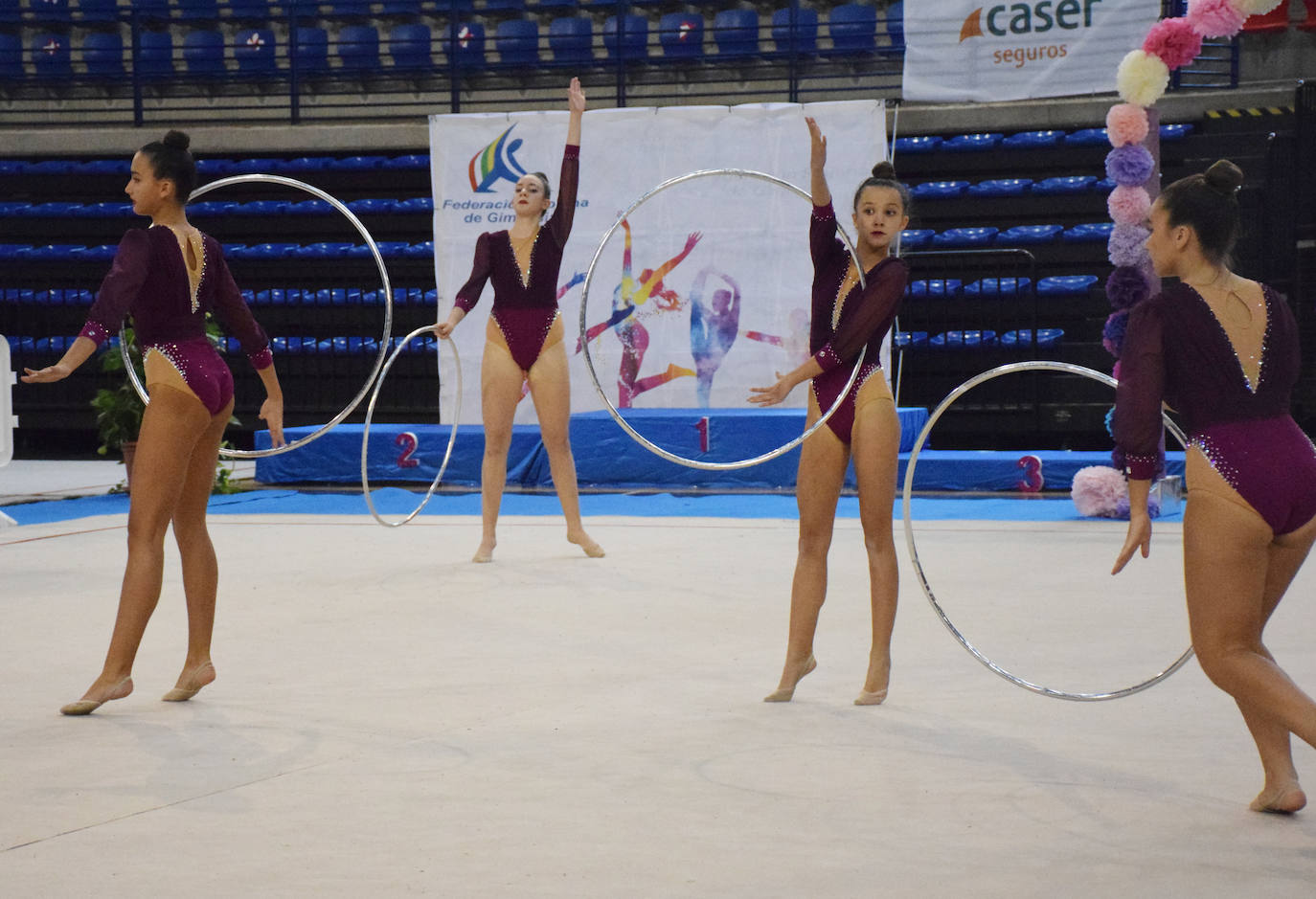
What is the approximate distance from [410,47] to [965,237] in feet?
21.5

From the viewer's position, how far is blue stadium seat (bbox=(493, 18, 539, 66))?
45.5ft

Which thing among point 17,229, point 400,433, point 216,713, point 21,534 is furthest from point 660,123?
point 216,713

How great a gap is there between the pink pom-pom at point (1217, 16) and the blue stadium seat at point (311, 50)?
375 inches

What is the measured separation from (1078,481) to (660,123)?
4.53 metres

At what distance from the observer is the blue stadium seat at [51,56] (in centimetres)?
1395

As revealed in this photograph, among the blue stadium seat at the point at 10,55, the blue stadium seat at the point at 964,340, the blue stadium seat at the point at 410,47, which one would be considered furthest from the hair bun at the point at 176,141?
the blue stadium seat at the point at 10,55

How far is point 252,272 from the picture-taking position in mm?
12656

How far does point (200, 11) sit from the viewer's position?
14.7m

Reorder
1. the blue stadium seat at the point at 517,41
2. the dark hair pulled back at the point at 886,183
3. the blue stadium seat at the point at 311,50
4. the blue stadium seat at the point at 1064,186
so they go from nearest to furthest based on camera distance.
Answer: the dark hair pulled back at the point at 886,183 < the blue stadium seat at the point at 1064,186 < the blue stadium seat at the point at 311,50 < the blue stadium seat at the point at 517,41

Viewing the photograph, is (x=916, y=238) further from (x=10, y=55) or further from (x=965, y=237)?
(x=10, y=55)

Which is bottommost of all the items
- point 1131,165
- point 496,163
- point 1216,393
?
point 1216,393

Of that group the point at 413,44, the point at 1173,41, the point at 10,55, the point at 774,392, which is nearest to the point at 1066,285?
the point at 1173,41

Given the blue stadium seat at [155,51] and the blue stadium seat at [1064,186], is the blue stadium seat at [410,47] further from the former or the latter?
the blue stadium seat at [1064,186]

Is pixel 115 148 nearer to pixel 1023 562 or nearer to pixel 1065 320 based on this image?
pixel 1065 320
